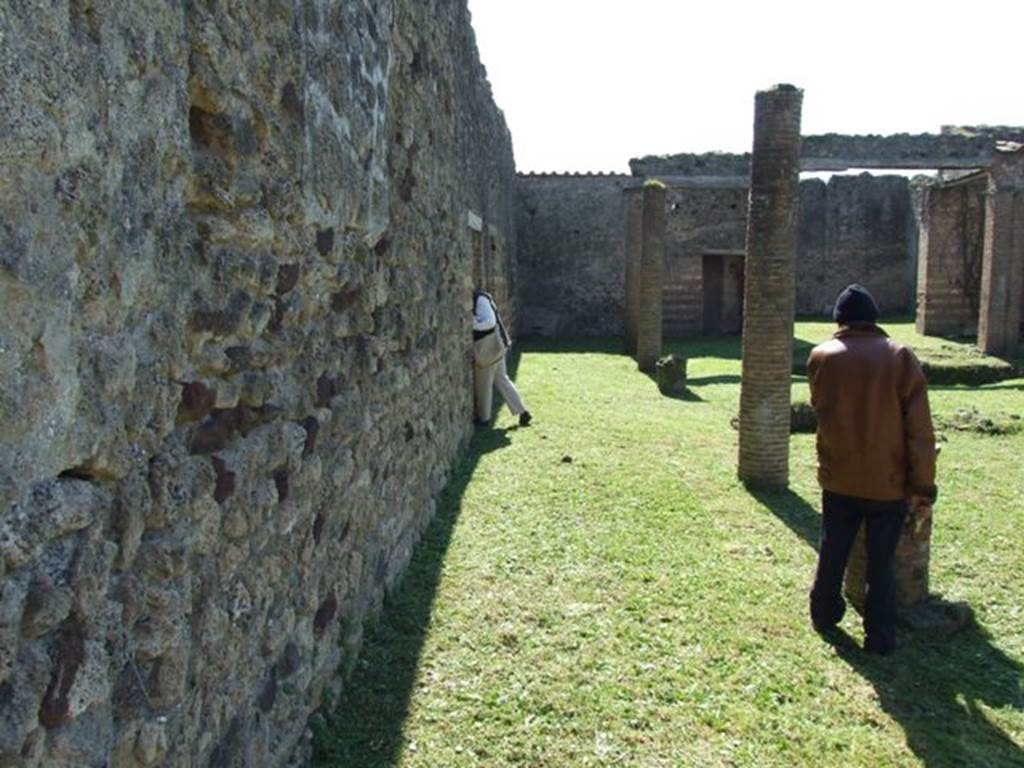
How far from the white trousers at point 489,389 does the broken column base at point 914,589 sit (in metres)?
4.94

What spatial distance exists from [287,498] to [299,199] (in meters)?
0.86

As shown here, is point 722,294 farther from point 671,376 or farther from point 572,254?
point 671,376

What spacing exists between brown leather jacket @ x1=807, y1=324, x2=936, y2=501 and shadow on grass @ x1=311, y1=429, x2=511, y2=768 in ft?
6.45

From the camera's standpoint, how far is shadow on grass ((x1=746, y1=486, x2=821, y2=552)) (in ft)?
19.5

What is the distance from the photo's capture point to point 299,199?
2.73 meters

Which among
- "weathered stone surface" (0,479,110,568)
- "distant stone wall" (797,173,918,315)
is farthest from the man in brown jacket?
"distant stone wall" (797,173,918,315)

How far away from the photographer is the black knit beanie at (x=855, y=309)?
4281 mm

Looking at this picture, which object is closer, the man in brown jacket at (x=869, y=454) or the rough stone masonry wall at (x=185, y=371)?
the rough stone masonry wall at (x=185, y=371)

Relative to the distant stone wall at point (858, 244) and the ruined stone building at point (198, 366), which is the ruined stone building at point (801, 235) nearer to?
the distant stone wall at point (858, 244)

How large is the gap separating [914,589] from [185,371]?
386 cm

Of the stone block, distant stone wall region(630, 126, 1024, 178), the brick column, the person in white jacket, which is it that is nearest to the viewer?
the person in white jacket

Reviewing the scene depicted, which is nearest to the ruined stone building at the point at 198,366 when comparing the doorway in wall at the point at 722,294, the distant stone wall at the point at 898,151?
the distant stone wall at the point at 898,151

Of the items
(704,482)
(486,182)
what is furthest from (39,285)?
(486,182)

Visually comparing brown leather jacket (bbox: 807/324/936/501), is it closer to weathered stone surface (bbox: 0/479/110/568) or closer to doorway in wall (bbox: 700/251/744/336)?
weathered stone surface (bbox: 0/479/110/568)
